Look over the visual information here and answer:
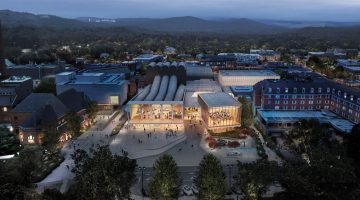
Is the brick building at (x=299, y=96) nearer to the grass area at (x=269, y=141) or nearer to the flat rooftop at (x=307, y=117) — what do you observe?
the flat rooftop at (x=307, y=117)

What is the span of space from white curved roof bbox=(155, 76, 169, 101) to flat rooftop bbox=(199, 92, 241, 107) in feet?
20.1

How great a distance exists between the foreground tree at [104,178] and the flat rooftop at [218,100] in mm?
22508

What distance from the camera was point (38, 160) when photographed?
31.6 meters

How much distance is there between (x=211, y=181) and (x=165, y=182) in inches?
126

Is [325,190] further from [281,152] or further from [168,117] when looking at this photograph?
[168,117]

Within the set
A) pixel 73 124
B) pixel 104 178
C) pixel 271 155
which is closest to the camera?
pixel 104 178

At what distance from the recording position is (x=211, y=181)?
24656mm

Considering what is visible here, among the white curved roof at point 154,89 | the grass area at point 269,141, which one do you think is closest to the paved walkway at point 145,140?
the white curved roof at point 154,89

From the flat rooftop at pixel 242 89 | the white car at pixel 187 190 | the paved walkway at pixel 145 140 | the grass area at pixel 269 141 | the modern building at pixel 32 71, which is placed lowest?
the white car at pixel 187 190

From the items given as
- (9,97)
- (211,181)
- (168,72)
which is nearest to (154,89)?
(168,72)

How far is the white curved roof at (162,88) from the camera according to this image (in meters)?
53.2

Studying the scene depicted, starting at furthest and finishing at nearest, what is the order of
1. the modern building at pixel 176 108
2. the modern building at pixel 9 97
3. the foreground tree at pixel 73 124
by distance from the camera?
the modern building at pixel 9 97, the modern building at pixel 176 108, the foreground tree at pixel 73 124

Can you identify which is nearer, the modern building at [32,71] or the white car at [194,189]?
the white car at [194,189]

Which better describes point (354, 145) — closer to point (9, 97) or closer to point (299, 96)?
point (299, 96)
